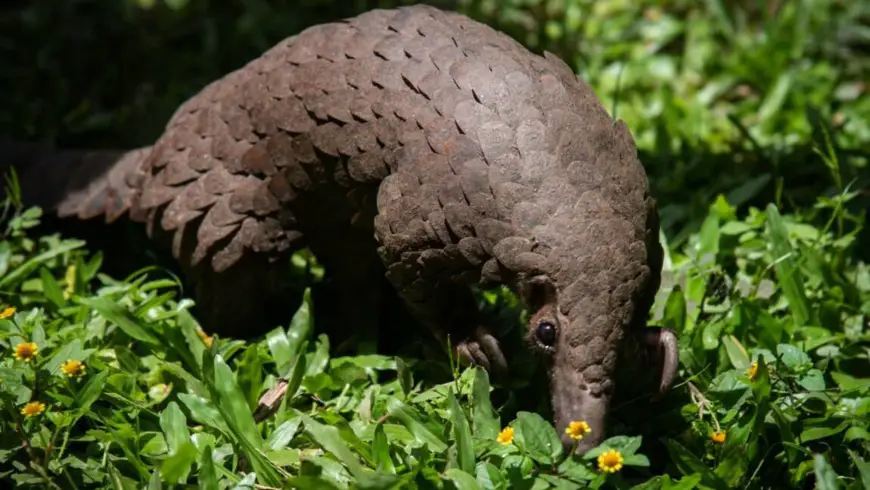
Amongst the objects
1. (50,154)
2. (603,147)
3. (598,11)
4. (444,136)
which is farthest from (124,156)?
(598,11)

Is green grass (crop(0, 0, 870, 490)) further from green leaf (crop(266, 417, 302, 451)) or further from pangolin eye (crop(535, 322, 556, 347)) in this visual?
pangolin eye (crop(535, 322, 556, 347))

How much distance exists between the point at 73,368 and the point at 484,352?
1.11m

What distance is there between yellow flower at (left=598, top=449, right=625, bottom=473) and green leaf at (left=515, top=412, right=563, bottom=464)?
0.13m

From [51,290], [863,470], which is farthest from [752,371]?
[51,290]

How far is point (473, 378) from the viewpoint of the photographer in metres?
3.09

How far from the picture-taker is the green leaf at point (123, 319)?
3.34 m

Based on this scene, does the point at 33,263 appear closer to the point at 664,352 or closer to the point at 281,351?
the point at 281,351

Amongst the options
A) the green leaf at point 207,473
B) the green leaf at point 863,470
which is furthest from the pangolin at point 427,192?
the green leaf at point 207,473

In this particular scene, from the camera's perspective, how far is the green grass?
2830mm

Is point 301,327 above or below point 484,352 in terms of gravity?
below

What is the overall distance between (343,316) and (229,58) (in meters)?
1.91

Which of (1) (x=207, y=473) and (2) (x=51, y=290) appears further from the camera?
(2) (x=51, y=290)

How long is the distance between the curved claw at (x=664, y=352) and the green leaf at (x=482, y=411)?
446mm

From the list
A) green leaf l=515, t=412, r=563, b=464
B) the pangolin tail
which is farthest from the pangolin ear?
the pangolin tail
